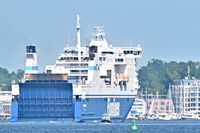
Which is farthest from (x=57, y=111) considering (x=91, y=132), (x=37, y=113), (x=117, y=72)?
(x=91, y=132)

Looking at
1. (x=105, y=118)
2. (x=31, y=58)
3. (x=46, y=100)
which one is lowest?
(x=105, y=118)

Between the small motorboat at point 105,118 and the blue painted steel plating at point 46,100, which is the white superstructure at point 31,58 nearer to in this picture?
the blue painted steel plating at point 46,100

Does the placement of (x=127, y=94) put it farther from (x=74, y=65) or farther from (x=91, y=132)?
(x=91, y=132)

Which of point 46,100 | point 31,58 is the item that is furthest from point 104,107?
point 31,58

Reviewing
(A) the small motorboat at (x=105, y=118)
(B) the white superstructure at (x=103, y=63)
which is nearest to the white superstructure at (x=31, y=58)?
(B) the white superstructure at (x=103, y=63)

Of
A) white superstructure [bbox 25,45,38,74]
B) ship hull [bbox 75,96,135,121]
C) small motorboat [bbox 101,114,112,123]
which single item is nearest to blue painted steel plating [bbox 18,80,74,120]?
ship hull [bbox 75,96,135,121]

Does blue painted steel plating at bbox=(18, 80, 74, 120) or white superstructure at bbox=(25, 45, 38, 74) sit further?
white superstructure at bbox=(25, 45, 38, 74)

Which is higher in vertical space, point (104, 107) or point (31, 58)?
point (31, 58)

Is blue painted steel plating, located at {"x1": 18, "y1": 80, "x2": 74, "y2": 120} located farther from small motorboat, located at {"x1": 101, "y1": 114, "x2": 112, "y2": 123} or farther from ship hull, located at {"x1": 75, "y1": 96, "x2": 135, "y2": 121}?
small motorboat, located at {"x1": 101, "y1": 114, "x2": 112, "y2": 123}

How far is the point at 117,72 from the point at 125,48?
3064 mm

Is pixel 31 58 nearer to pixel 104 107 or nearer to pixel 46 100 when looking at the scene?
pixel 46 100

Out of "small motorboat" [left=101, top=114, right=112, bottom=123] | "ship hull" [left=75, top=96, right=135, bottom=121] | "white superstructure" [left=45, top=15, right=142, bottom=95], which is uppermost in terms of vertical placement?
"white superstructure" [left=45, top=15, right=142, bottom=95]

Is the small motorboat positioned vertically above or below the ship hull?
below

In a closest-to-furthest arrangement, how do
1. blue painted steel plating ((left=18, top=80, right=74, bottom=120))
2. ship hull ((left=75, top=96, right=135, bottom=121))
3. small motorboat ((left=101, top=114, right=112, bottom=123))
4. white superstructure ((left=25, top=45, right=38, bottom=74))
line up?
1. blue painted steel plating ((left=18, top=80, right=74, bottom=120))
2. small motorboat ((left=101, top=114, right=112, bottom=123))
3. ship hull ((left=75, top=96, right=135, bottom=121))
4. white superstructure ((left=25, top=45, right=38, bottom=74))
